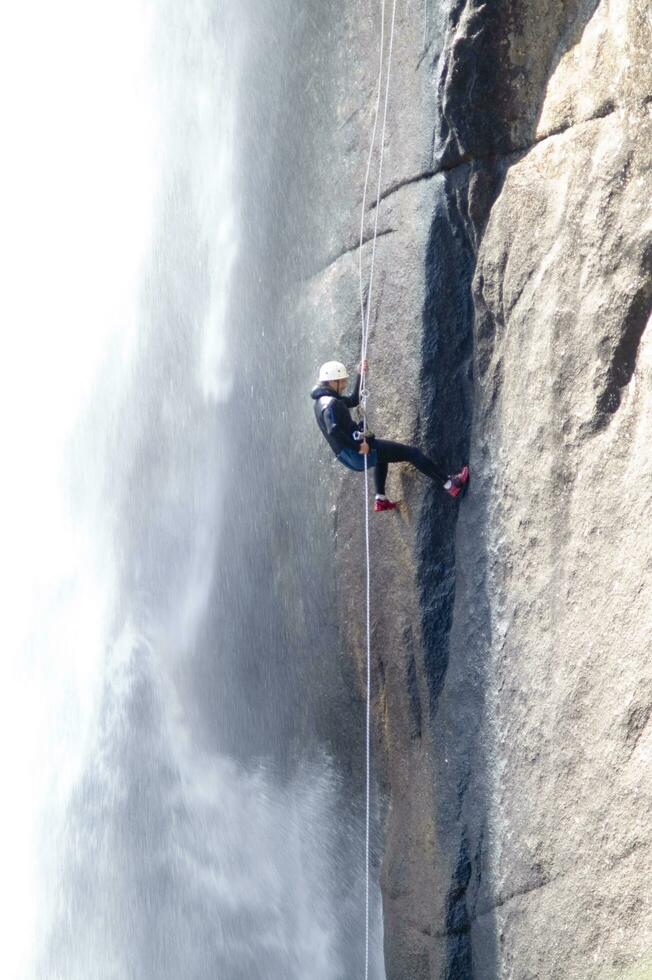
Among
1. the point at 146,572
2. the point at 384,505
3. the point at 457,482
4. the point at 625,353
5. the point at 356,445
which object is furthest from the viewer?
the point at 146,572

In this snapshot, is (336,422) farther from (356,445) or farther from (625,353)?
(625,353)

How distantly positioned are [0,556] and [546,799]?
356 inches

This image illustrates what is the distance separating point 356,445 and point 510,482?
1.33m

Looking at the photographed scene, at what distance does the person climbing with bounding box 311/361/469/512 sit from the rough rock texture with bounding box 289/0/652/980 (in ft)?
0.60

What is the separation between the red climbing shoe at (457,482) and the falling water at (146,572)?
2450 millimetres

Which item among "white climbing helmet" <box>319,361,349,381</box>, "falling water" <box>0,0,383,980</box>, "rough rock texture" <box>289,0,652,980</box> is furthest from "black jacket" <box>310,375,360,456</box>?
"falling water" <box>0,0,383,980</box>

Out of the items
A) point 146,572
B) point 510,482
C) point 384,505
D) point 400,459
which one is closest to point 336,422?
point 400,459

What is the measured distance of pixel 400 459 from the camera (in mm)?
8758

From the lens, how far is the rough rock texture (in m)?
6.85

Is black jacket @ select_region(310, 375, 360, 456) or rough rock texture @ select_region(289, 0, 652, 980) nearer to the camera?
rough rock texture @ select_region(289, 0, 652, 980)

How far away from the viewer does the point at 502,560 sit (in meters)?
8.15

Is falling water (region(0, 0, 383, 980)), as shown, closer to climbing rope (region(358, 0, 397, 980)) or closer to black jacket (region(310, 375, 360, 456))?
climbing rope (region(358, 0, 397, 980))

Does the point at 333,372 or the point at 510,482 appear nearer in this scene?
the point at 510,482

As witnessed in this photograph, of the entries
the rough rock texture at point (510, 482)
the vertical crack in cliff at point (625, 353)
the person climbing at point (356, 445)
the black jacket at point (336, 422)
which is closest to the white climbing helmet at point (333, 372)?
the person climbing at point (356, 445)
